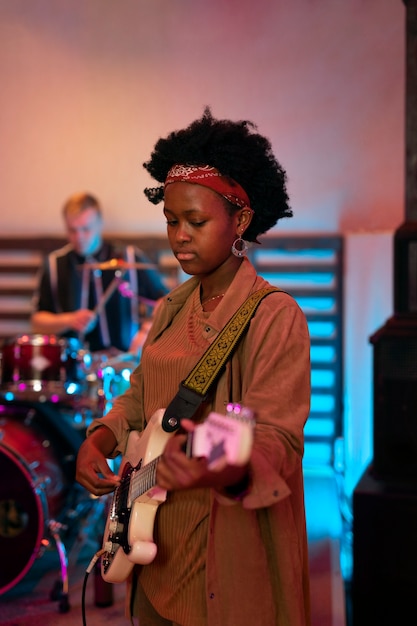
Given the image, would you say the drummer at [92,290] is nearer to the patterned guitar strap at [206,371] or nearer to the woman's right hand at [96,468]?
the woman's right hand at [96,468]

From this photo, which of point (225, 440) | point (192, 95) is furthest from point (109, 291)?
point (225, 440)

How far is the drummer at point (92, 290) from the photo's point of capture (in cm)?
546

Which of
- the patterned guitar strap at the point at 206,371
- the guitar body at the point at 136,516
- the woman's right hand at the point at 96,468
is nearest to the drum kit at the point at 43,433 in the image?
the woman's right hand at the point at 96,468

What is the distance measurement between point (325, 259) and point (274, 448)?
15.9ft

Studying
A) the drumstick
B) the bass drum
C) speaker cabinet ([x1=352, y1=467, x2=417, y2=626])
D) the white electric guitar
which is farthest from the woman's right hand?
the drumstick

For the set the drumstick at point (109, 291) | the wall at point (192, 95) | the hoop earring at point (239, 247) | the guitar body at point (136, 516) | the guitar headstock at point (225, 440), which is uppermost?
the wall at point (192, 95)

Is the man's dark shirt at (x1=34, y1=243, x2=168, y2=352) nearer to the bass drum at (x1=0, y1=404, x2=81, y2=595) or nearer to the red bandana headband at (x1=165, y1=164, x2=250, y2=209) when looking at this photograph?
the bass drum at (x1=0, y1=404, x2=81, y2=595)

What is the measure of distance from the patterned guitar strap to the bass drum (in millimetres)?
2192

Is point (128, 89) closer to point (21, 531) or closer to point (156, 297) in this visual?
point (156, 297)

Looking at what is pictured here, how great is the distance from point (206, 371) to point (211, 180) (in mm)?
488

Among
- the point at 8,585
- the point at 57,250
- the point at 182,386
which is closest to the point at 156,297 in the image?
the point at 57,250

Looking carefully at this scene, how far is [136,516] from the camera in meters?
1.83

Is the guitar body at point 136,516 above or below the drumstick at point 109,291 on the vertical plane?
below

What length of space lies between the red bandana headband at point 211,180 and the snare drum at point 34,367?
2513 millimetres
